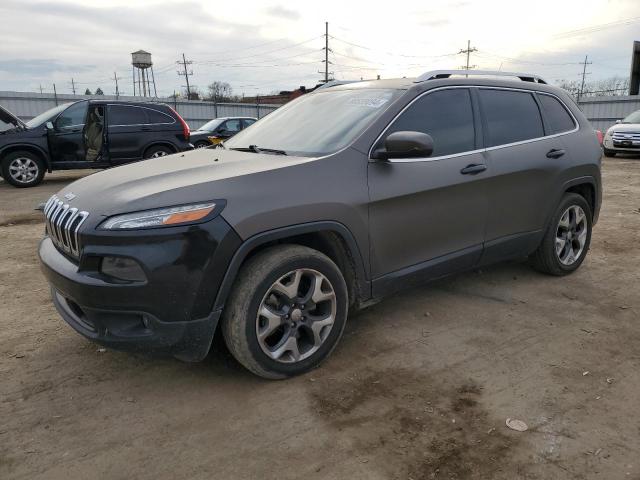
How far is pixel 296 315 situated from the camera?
9.47 feet

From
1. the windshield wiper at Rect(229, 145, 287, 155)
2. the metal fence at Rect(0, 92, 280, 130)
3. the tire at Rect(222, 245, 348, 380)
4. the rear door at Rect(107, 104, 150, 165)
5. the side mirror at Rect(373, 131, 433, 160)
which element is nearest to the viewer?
the tire at Rect(222, 245, 348, 380)

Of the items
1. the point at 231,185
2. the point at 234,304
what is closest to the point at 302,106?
the point at 231,185

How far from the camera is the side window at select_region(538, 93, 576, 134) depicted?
173 inches

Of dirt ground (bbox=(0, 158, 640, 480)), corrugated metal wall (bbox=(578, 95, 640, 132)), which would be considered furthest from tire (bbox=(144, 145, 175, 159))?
corrugated metal wall (bbox=(578, 95, 640, 132))

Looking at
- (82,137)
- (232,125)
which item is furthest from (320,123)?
(232,125)

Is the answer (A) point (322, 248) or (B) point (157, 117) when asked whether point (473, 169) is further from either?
(B) point (157, 117)

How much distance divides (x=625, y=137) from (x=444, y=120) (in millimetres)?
15080

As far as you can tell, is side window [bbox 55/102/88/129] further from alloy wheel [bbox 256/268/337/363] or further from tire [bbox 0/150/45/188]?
alloy wheel [bbox 256/268/337/363]

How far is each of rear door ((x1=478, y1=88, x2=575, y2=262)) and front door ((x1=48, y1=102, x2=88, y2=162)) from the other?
9.23m

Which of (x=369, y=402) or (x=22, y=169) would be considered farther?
(x=22, y=169)

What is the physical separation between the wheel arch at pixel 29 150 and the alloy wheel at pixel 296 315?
9.46 m

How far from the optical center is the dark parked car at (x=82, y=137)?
1024 cm

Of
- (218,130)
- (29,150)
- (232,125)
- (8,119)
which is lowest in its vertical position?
(29,150)

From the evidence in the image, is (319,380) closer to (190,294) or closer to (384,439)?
(384,439)
